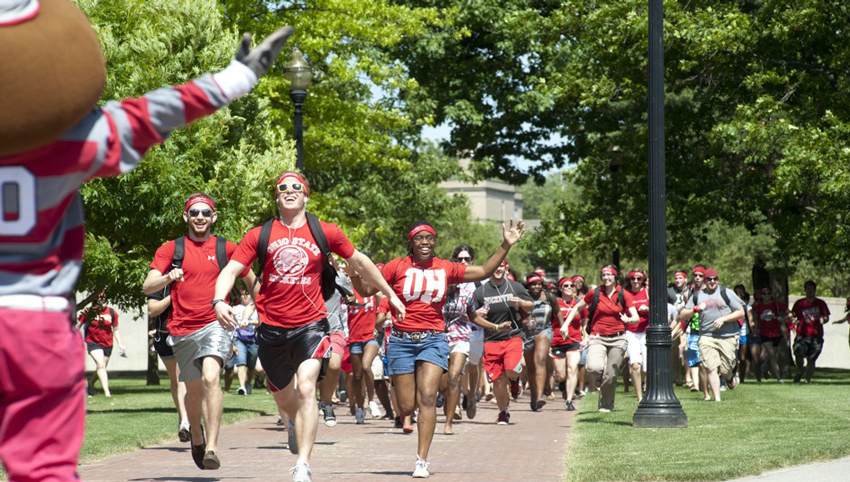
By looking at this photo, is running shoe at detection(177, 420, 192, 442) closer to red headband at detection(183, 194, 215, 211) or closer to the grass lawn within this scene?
red headband at detection(183, 194, 215, 211)

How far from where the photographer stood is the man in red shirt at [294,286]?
8.89 m

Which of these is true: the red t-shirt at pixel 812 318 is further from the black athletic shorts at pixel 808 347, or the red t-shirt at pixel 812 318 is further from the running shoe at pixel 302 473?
the running shoe at pixel 302 473

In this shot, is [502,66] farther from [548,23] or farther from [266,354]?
[266,354]

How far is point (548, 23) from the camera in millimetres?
31062

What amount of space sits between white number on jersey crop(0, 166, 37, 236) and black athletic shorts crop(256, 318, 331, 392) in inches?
197

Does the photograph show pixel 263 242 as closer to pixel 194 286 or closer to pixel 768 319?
pixel 194 286

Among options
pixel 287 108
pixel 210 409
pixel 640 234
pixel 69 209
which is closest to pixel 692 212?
pixel 640 234

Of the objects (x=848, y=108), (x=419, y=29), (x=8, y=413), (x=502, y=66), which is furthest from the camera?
(x=502, y=66)

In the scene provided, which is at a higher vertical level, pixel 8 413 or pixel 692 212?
pixel 692 212

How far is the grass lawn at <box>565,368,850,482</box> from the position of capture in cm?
974

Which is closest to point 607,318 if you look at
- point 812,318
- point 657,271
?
point 657,271

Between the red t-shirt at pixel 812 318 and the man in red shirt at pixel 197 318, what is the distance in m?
18.3

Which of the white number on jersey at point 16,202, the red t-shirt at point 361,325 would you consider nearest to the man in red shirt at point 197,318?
the white number on jersey at point 16,202

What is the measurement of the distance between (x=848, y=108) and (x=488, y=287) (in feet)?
39.7
